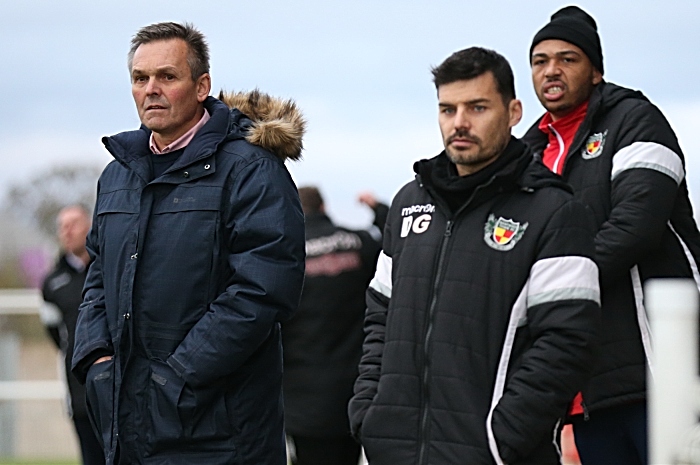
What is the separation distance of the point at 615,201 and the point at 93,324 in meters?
1.69

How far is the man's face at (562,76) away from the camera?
179 inches

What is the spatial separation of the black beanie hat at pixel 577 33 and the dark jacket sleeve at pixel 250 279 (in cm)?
112

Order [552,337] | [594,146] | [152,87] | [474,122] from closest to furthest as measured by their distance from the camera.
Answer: [552,337] < [474,122] < [152,87] < [594,146]

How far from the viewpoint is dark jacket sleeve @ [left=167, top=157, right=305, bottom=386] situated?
3.89m

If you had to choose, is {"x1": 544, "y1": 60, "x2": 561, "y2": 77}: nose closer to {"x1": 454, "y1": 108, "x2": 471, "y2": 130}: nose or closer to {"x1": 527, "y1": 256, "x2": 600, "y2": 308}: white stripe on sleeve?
{"x1": 454, "y1": 108, "x2": 471, "y2": 130}: nose

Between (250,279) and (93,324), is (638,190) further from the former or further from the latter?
(93,324)

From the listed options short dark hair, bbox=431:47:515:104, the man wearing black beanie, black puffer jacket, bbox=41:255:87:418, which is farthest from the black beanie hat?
black puffer jacket, bbox=41:255:87:418

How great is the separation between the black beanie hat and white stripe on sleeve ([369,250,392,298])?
3.44 ft

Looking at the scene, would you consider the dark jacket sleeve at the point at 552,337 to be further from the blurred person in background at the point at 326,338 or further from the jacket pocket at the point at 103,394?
the blurred person in background at the point at 326,338

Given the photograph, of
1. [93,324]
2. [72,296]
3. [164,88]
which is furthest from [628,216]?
[72,296]

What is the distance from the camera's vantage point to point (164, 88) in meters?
4.14

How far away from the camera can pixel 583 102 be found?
181 inches

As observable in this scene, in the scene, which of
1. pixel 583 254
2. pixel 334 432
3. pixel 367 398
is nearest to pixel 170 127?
pixel 367 398

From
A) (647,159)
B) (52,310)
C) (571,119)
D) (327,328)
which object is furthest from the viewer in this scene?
(52,310)
